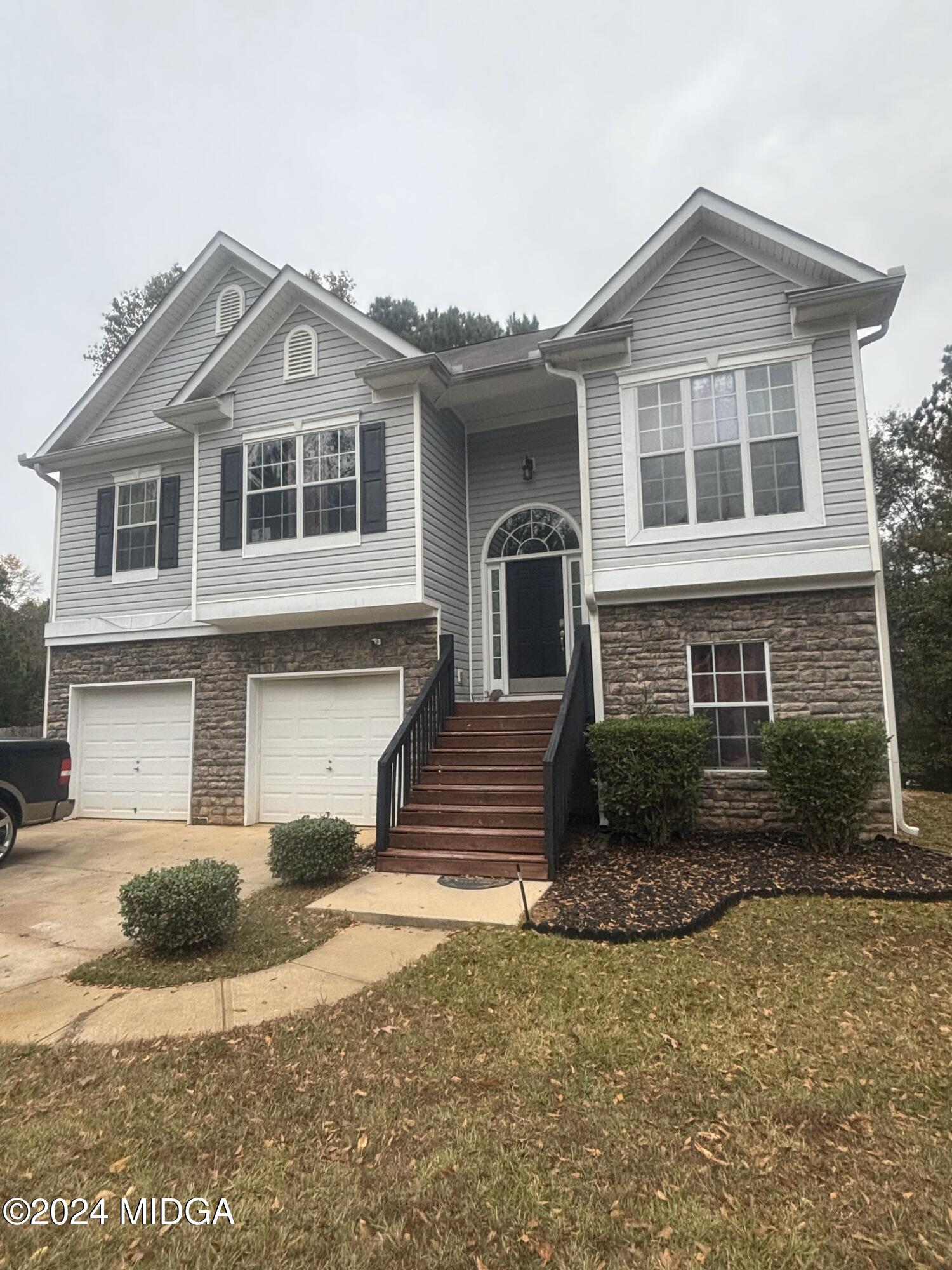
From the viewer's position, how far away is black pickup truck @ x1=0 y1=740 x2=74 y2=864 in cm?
734

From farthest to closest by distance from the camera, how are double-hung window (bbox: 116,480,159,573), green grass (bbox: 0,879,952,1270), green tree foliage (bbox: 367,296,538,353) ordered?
green tree foliage (bbox: 367,296,538,353)
double-hung window (bbox: 116,480,159,573)
green grass (bbox: 0,879,952,1270)

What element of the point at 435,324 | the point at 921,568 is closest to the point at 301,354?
the point at 435,324

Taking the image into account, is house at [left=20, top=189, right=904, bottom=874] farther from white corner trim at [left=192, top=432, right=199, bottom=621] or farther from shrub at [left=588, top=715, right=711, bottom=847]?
shrub at [left=588, top=715, right=711, bottom=847]

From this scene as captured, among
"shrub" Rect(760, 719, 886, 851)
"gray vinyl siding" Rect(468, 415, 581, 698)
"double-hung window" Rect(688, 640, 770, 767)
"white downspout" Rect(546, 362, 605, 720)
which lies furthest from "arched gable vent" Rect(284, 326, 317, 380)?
"shrub" Rect(760, 719, 886, 851)

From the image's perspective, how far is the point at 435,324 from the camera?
2319cm

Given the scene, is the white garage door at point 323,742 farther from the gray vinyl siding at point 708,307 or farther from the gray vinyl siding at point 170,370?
the gray vinyl siding at point 708,307

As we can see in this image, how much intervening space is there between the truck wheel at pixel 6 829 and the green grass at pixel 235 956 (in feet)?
11.5

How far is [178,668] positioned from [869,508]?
954 centimetres

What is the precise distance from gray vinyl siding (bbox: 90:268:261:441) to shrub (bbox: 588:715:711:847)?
9.06 metres

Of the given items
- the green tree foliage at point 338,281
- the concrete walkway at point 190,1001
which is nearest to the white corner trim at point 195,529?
the concrete walkway at point 190,1001

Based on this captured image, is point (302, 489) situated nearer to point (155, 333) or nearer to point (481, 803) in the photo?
point (155, 333)

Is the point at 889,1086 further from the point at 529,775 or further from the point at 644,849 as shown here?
the point at 529,775

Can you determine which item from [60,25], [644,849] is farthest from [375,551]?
[60,25]

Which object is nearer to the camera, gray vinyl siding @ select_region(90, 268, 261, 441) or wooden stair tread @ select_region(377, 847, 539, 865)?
wooden stair tread @ select_region(377, 847, 539, 865)
